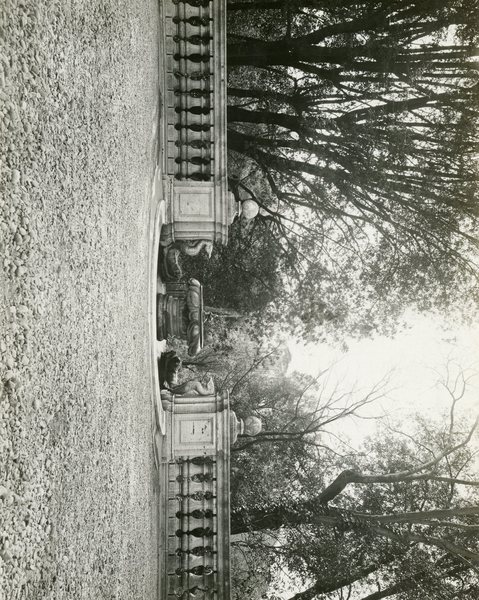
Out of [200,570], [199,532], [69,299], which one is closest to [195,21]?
[69,299]

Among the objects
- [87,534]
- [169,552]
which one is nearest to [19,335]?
[87,534]

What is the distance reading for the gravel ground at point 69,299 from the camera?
313 centimetres

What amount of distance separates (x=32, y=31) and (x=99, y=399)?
9.06 ft

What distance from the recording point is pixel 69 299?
409cm

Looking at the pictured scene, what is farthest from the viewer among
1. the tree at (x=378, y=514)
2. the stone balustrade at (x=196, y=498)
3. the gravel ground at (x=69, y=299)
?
the tree at (x=378, y=514)

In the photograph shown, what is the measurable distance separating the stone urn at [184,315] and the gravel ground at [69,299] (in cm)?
232

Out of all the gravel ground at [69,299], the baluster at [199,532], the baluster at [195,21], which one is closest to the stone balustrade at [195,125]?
the baluster at [195,21]

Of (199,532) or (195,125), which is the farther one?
(195,125)

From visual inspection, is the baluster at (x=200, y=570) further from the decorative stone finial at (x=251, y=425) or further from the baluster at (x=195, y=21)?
the baluster at (x=195, y=21)

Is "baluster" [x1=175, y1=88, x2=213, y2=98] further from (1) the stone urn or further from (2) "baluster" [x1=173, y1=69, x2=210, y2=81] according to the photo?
(1) the stone urn

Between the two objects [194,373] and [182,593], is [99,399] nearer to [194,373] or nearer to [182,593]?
[182,593]

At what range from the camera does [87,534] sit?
4.48 metres

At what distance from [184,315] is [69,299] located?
5395mm

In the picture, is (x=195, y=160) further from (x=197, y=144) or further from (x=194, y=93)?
(x=194, y=93)
